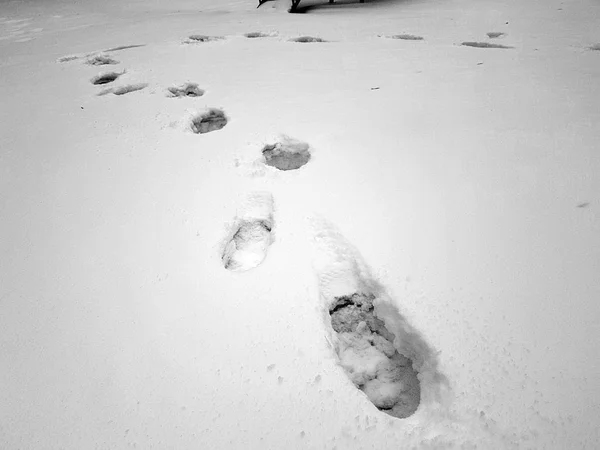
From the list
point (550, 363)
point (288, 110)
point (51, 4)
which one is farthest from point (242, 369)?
point (51, 4)

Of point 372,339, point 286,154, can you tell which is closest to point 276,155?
point 286,154

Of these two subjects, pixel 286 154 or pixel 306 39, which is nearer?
pixel 286 154

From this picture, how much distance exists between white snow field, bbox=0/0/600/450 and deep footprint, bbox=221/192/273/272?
0.01m

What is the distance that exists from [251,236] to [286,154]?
24.9 inches

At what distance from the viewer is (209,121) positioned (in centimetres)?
211

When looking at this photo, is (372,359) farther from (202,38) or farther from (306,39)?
(202,38)

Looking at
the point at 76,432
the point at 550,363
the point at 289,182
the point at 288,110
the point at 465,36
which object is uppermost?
the point at 465,36

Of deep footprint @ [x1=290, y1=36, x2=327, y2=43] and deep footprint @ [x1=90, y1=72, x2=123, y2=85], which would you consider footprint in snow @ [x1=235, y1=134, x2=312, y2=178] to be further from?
deep footprint @ [x1=290, y1=36, x2=327, y2=43]

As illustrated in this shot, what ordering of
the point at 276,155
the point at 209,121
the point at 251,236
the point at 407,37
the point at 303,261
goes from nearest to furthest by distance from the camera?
the point at 303,261 < the point at 251,236 < the point at 276,155 < the point at 209,121 < the point at 407,37

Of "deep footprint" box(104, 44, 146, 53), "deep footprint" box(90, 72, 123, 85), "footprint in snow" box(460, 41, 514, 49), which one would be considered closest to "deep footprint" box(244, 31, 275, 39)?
"deep footprint" box(104, 44, 146, 53)

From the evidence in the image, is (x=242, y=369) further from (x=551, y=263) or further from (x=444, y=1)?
(x=444, y=1)

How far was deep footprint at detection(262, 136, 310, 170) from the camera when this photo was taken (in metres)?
1.71

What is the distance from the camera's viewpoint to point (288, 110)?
2.08 m

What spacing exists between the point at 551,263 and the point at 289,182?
108cm
